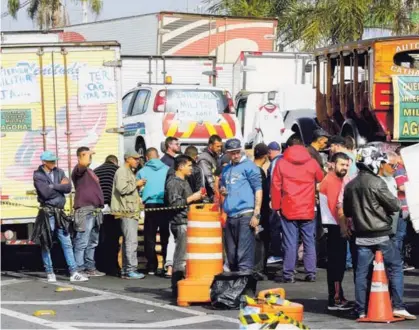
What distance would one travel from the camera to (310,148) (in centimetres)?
1731

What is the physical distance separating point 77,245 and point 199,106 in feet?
23.8

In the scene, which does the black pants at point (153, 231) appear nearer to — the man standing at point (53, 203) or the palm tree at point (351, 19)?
the man standing at point (53, 203)

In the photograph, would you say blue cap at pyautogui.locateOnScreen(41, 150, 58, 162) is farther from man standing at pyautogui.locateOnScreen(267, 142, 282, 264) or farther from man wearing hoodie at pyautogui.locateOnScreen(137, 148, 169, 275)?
man standing at pyautogui.locateOnScreen(267, 142, 282, 264)

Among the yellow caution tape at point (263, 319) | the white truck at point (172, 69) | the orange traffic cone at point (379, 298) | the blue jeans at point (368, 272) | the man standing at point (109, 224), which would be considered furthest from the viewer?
the white truck at point (172, 69)

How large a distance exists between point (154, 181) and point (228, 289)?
4.23 meters

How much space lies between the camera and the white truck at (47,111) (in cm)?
1811

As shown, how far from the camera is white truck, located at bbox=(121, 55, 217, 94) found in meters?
27.8

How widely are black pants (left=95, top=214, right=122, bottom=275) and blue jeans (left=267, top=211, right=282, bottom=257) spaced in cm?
215

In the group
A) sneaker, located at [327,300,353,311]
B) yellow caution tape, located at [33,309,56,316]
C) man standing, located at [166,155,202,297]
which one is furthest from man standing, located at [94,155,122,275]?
sneaker, located at [327,300,353,311]

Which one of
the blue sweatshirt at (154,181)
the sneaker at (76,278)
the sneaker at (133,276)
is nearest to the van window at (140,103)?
the blue sweatshirt at (154,181)

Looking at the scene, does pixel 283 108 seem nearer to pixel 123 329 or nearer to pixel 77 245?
pixel 77 245

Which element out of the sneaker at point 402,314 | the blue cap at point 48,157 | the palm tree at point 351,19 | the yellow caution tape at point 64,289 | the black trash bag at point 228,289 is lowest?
the yellow caution tape at point 64,289

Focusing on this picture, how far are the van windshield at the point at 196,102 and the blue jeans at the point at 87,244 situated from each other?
6.67 meters

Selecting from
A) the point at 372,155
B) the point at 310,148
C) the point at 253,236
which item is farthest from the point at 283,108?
the point at 372,155
